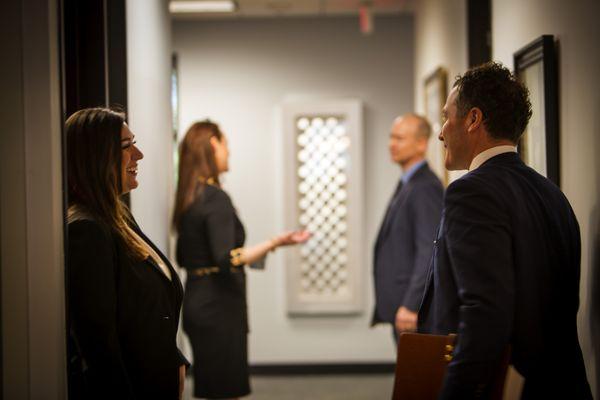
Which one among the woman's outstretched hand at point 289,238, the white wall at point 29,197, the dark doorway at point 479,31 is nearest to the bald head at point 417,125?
the dark doorway at point 479,31

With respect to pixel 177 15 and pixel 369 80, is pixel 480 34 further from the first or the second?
pixel 177 15

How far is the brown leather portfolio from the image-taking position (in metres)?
1.58

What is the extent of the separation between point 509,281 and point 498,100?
15.5 inches

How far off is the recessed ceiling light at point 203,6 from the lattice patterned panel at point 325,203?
764 mm

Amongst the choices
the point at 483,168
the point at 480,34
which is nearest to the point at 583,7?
the point at 483,168

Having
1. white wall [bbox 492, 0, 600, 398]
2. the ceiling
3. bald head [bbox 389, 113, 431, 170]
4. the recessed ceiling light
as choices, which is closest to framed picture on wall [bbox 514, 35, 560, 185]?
white wall [bbox 492, 0, 600, 398]

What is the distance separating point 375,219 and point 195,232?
222cm

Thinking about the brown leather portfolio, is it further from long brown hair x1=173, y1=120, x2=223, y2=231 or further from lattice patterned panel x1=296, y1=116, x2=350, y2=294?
lattice patterned panel x1=296, y1=116, x2=350, y2=294

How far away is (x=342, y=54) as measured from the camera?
5.14 meters

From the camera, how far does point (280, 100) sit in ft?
16.9

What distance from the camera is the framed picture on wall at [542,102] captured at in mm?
2047

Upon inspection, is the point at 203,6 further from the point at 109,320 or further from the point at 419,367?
the point at 419,367

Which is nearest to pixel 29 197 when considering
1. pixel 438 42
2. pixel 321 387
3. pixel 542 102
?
pixel 542 102

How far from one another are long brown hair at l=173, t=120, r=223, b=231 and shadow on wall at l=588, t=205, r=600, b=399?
1.75m
